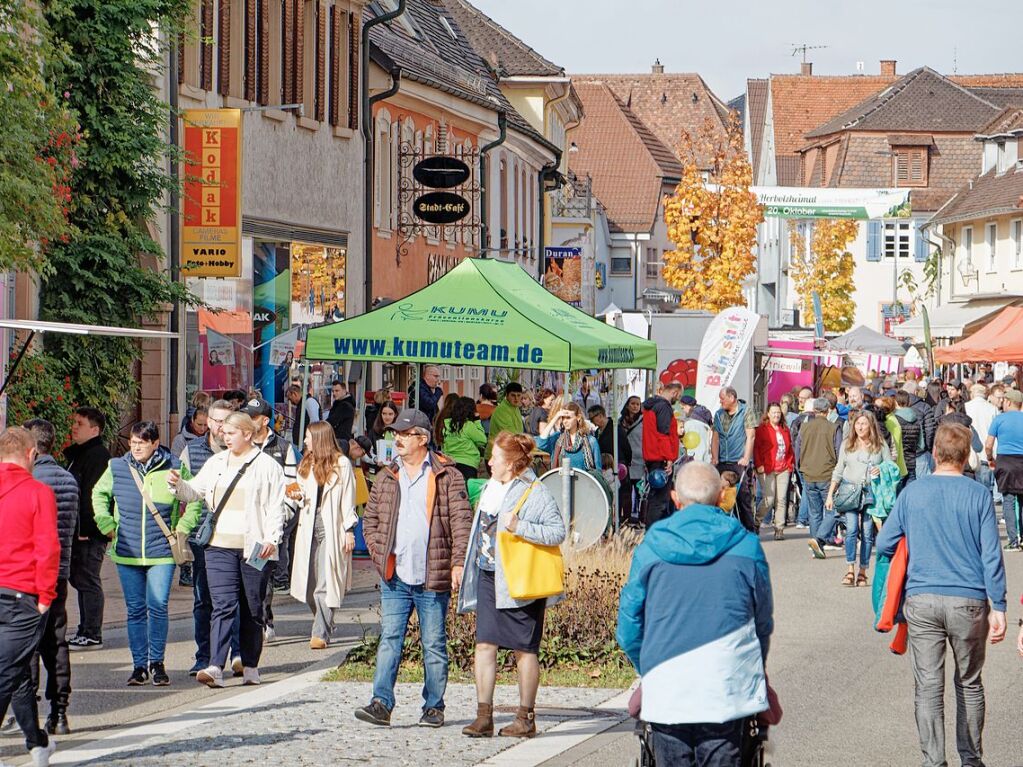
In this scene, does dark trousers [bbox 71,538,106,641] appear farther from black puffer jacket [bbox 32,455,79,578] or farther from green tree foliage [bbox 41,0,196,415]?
green tree foliage [bbox 41,0,196,415]

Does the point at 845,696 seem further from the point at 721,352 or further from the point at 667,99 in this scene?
the point at 667,99

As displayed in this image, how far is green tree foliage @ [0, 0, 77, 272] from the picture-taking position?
13.3m

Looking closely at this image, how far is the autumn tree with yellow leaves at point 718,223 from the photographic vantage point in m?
51.6

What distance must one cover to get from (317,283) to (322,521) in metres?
16.2

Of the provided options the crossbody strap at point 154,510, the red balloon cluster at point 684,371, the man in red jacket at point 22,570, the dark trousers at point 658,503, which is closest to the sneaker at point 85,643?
the crossbody strap at point 154,510

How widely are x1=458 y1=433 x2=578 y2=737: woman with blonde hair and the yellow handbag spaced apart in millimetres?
31

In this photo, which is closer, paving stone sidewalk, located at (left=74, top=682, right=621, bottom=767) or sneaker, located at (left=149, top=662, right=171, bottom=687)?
paving stone sidewalk, located at (left=74, top=682, right=621, bottom=767)

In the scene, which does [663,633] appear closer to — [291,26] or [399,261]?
[291,26]

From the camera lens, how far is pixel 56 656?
32.5ft

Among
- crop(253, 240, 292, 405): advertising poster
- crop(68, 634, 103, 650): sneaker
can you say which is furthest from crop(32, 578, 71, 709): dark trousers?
crop(253, 240, 292, 405): advertising poster

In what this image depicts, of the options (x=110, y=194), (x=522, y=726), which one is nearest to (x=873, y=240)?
(x=110, y=194)

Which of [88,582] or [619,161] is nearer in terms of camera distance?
[88,582]

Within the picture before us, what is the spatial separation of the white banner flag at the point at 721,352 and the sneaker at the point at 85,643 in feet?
58.7

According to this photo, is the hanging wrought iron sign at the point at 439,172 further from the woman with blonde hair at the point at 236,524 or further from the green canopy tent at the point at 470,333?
the woman with blonde hair at the point at 236,524
